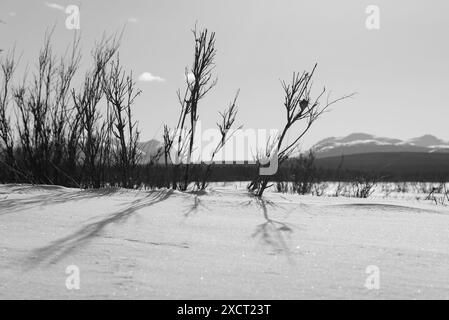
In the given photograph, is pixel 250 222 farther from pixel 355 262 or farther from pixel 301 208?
pixel 355 262

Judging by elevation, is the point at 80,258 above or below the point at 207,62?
below

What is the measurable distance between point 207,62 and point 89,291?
330 cm

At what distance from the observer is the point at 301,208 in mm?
2652

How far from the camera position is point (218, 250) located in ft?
5.13

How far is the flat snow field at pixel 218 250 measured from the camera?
3.81ft

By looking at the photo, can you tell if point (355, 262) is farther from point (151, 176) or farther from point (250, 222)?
point (151, 176)

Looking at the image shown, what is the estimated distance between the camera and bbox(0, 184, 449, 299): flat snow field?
3.81 feet

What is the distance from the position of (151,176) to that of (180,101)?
2043 mm
